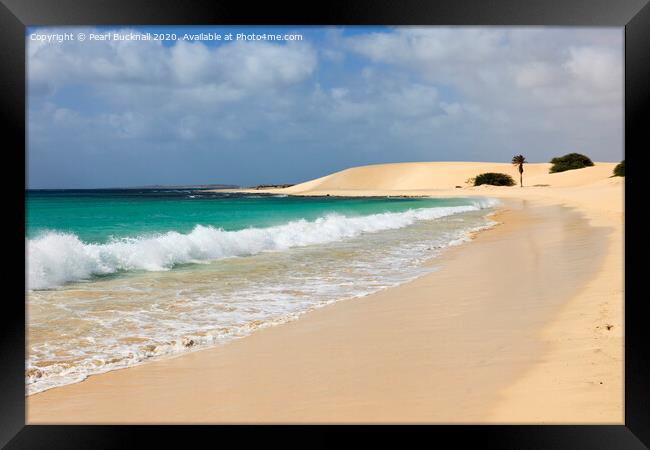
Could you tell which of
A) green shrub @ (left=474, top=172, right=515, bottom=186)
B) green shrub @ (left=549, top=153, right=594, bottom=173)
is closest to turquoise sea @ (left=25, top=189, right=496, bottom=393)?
green shrub @ (left=474, top=172, right=515, bottom=186)

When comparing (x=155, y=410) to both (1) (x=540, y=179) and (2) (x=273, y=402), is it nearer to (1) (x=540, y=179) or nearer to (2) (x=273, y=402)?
(2) (x=273, y=402)

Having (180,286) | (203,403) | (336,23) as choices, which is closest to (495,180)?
(180,286)

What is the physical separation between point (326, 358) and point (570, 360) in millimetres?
1405

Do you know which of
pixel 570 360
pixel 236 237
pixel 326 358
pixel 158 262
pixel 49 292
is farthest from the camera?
pixel 236 237

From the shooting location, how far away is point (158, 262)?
9.30m

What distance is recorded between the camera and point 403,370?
322 cm

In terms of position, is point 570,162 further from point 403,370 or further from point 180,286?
point 403,370

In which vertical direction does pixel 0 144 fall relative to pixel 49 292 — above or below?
above

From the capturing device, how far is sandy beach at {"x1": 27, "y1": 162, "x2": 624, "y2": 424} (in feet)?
8.99

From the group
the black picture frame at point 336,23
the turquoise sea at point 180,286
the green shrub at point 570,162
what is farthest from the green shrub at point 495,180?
the black picture frame at point 336,23

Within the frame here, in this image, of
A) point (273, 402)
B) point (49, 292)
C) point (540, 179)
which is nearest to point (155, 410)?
point (273, 402)

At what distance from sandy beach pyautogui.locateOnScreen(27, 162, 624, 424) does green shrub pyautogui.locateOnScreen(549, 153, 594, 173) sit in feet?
201

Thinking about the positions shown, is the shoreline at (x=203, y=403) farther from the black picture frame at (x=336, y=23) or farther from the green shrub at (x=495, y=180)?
the green shrub at (x=495, y=180)

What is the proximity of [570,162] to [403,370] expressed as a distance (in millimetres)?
65025
